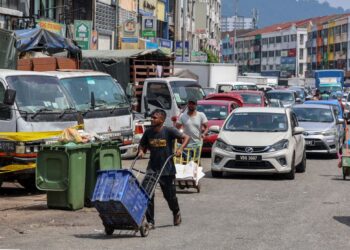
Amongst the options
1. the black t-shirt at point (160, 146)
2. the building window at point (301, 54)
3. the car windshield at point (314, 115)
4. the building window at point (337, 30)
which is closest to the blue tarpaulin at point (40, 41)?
the car windshield at point (314, 115)

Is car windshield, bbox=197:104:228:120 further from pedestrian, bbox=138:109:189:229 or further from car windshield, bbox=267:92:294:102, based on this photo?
car windshield, bbox=267:92:294:102

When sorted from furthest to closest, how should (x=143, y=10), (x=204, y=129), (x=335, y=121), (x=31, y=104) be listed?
1. (x=143, y=10)
2. (x=335, y=121)
3. (x=204, y=129)
4. (x=31, y=104)

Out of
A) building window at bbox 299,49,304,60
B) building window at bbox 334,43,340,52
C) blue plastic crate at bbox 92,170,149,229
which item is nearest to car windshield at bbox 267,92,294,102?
blue plastic crate at bbox 92,170,149,229

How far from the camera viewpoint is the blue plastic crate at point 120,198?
10.6m

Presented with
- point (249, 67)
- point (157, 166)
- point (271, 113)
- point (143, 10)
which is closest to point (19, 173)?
point (157, 166)

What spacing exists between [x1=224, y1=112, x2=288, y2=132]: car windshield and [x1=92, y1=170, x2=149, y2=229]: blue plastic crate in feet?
29.4

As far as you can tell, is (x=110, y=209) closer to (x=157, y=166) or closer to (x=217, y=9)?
(x=157, y=166)

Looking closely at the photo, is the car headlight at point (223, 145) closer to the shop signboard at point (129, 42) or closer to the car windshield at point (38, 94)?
the car windshield at point (38, 94)

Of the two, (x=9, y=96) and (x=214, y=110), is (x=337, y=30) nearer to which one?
(x=214, y=110)

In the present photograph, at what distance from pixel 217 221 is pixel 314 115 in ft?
47.5

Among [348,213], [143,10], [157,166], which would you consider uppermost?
[143,10]

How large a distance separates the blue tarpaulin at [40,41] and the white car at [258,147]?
7.49 meters

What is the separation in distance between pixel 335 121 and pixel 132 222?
16.2m

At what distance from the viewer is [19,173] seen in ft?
A: 49.1
